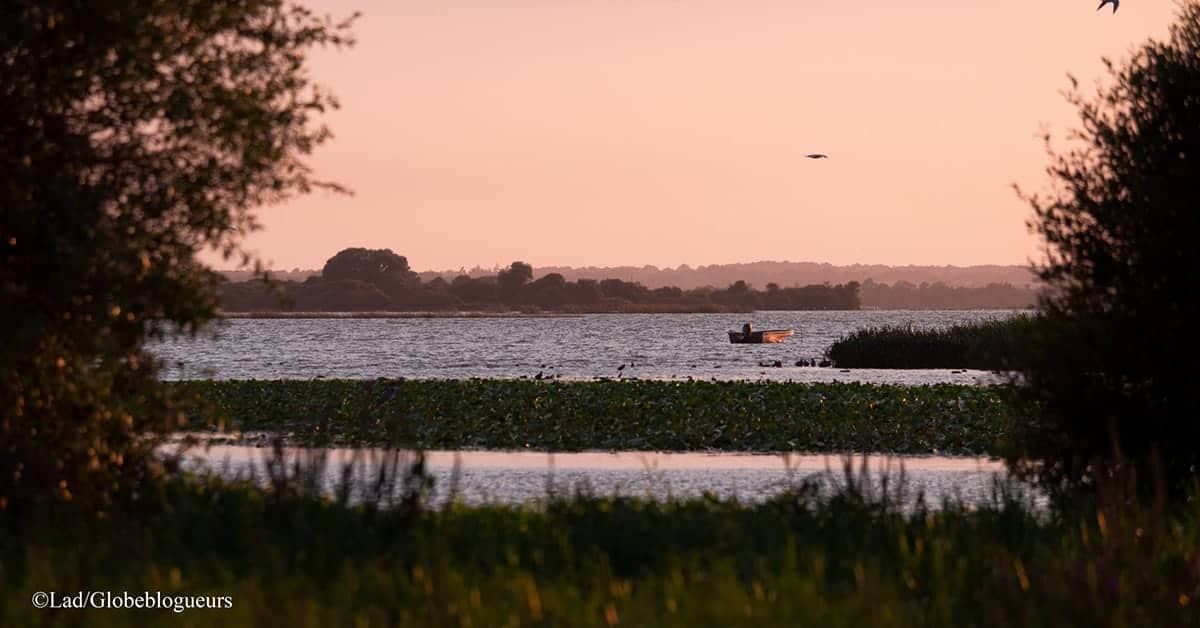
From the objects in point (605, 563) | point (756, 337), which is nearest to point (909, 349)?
point (756, 337)

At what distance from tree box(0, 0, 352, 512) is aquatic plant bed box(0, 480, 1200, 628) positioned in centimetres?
94

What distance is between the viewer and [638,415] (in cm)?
3566

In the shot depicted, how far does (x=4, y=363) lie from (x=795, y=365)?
66.1 metres

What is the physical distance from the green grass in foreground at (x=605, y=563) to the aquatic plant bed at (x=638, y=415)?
13.1 meters

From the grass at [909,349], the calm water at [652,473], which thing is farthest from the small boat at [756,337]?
the calm water at [652,473]

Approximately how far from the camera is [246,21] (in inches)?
614

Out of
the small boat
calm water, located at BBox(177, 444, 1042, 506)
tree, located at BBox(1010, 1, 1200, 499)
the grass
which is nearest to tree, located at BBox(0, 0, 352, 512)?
calm water, located at BBox(177, 444, 1042, 506)

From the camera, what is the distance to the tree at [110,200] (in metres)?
13.7

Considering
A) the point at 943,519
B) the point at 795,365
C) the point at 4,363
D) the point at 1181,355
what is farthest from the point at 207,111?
the point at 795,365

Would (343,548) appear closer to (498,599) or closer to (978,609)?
(498,599)

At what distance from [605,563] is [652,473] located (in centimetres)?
1456

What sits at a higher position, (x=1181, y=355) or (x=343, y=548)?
(x=1181, y=355)

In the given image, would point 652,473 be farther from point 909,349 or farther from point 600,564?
point 909,349

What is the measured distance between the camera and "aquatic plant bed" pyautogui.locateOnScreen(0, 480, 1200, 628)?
10.4 m
